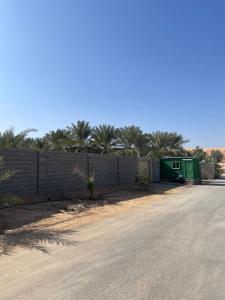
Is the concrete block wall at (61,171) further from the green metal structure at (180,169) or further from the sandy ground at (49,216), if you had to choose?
the green metal structure at (180,169)

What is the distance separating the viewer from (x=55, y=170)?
1869cm

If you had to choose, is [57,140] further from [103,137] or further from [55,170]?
[55,170]

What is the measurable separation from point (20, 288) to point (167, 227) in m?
6.03

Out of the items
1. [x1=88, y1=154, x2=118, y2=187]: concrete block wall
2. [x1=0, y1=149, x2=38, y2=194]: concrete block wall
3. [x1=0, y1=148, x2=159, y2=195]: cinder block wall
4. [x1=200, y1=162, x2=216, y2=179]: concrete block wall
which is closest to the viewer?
[x1=0, y1=149, x2=38, y2=194]: concrete block wall

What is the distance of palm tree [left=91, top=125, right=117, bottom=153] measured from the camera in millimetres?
39000

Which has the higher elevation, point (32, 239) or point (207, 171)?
point (207, 171)

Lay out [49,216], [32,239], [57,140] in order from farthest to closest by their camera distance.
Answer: [57,140] < [49,216] < [32,239]

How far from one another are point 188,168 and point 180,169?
81cm

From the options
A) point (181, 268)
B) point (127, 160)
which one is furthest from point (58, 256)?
point (127, 160)

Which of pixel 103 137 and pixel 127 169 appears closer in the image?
pixel 127 169

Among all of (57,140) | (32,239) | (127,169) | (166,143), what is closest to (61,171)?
(32,239)

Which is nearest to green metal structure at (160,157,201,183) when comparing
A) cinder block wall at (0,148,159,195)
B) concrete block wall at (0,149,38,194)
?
cinder block wall at (0,148,159,195)

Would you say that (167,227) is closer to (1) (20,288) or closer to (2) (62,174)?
(1) (20,288)

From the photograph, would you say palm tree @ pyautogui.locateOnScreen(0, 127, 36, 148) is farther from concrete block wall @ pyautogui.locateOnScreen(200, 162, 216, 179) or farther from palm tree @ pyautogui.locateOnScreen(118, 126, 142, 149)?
concrete block wall @ pyautogui.locateOnScreen(200, 162, 216, 179)
